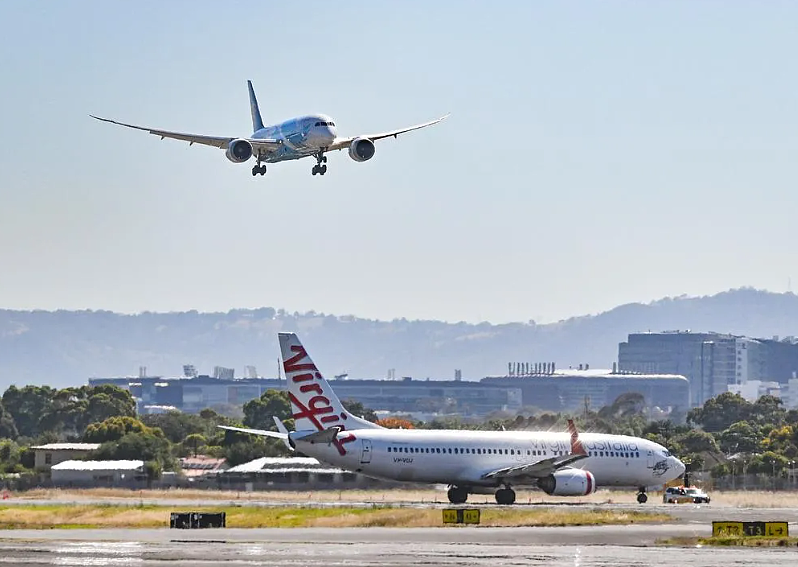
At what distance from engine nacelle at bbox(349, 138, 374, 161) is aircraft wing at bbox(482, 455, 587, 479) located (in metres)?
17.8

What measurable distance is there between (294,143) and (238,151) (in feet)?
8.77

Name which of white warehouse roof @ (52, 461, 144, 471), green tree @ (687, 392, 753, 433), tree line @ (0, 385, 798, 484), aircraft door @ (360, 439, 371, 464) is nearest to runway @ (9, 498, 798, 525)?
aircraft door @ (360, 439, 371, 464)

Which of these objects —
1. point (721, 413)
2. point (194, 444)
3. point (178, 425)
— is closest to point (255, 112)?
point (194, 444)

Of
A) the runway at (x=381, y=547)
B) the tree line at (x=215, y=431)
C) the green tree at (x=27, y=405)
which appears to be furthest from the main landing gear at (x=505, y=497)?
the green tree at (x=27, y=405)

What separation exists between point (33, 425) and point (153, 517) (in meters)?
109

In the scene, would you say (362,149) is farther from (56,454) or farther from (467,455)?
(56,454)

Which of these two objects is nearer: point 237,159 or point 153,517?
point 153,517

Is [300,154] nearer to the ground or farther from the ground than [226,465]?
farther from the ground

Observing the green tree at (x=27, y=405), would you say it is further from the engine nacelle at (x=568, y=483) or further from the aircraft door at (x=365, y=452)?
the engine nacelle at (x=568, y=483)

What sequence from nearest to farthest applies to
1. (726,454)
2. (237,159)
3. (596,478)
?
(237,159) < (596,478) < (726,454)

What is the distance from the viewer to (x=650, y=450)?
8738 cm

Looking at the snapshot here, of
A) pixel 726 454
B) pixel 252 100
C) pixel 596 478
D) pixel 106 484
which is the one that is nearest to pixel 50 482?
pixel 106 484

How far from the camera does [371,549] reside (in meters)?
48.6

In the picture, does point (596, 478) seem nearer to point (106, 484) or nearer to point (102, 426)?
point (106, 484)
